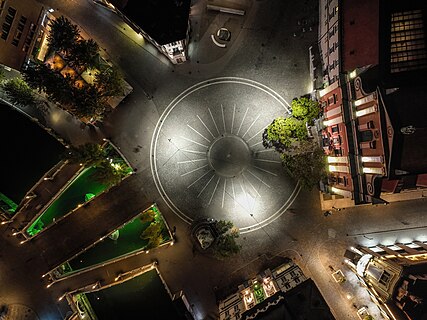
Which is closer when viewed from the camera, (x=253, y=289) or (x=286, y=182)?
(x=253, y=289)

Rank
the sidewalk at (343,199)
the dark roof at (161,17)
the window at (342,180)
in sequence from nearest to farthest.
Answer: the window at (342,180)
the dark roof at (161,17)
the sidewalk at (343,199)

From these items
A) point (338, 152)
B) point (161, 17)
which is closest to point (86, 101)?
point (161, 17)

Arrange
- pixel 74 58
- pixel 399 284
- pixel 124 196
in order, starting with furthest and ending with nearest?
pixel 124 196, pixel 74 58, pixel 399 284

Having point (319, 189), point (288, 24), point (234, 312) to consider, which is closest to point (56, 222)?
point (234, 312)

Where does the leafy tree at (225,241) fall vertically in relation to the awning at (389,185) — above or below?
below

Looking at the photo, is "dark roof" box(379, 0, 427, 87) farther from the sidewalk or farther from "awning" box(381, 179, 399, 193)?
the sidewalk

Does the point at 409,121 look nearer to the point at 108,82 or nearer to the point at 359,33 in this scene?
the point at 359,33

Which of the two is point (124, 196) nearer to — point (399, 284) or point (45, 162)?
point (45, 162)

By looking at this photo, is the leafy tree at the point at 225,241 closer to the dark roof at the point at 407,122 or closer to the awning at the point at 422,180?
the dark roof at the point at 407,122

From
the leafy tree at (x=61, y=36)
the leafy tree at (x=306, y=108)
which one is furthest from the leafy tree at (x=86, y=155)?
the leafy tree at (x=306, y=108)
